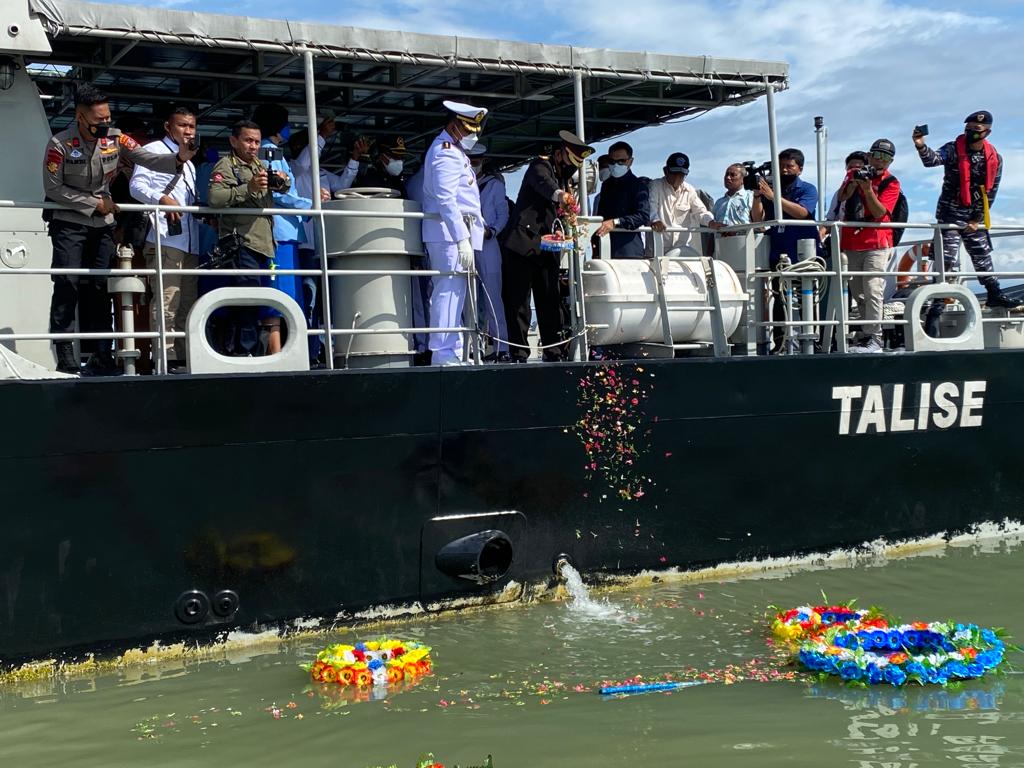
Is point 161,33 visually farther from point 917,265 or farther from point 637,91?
point 917,265

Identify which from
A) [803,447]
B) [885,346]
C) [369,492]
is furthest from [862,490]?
[369,492]

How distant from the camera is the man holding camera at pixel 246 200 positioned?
6.70 metres

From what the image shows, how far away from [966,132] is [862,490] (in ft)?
10.0

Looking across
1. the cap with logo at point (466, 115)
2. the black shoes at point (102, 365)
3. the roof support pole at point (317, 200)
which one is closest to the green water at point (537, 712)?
the roof support pole at point (317, 200)

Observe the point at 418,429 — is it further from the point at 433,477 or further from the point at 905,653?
the point at 905,653

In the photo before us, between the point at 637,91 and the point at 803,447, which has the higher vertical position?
the point at 637,91

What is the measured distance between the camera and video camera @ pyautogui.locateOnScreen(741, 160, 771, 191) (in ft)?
30.3

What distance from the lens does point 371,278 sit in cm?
730

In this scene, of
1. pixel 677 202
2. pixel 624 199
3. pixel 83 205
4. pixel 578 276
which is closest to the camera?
pixel 83 205

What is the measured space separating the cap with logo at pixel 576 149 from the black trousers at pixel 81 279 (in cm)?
293

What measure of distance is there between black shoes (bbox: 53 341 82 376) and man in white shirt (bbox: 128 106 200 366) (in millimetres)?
495

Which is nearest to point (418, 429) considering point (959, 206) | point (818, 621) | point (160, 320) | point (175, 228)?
point (160, 320)

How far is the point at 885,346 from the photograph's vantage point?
10.4 meters

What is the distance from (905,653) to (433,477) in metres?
2.79
